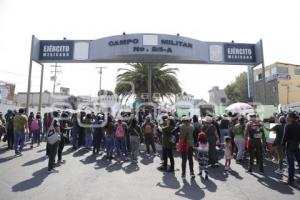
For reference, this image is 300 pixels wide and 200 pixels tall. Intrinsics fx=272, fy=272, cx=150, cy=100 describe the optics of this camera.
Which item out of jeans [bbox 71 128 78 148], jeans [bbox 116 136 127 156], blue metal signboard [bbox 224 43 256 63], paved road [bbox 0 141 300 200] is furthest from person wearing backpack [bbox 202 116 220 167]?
blue metal signboard [bbox 224 43 256 63]

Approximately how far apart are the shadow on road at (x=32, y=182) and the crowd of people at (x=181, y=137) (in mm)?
428

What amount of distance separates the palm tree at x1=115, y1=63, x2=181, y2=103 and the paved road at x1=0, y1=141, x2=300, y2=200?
642 inches

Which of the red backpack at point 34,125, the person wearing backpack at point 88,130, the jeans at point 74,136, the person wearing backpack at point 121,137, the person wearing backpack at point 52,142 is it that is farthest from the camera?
the red backpack at point 34,125

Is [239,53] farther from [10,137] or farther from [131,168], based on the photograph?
[10,137]

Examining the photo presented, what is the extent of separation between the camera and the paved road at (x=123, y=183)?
6.54m

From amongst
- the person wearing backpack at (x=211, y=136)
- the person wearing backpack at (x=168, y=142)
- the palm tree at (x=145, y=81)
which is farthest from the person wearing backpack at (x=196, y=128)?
the palm tree at (x=145, y=81)

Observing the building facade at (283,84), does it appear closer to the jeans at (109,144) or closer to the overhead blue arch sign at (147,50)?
the overhead blue arch sign at (147,50)

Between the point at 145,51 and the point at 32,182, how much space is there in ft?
36.7

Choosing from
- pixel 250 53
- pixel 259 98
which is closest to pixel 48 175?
pixel 250 53

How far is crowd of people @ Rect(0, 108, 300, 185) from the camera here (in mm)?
8398

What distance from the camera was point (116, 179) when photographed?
812cm

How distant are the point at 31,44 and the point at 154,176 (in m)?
14.3

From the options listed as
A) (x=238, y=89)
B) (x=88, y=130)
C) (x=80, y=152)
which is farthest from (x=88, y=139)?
(x=238, y=89)

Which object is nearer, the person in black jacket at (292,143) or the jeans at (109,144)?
the person in black jacket at (292,143)
